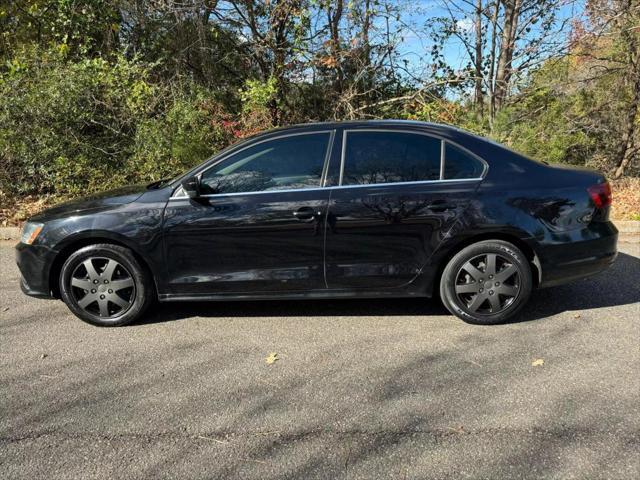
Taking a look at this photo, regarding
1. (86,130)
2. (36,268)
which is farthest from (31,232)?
(86,130)

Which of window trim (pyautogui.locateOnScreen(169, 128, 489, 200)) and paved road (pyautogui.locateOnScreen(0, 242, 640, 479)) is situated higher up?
window trim (pyautogui.locateOnScreen(169, 128, 489, 200))

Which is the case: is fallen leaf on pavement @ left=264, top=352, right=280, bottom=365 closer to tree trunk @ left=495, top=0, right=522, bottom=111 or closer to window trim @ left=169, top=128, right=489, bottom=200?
window trim @ left=169, top=128, right=489, bottom=200

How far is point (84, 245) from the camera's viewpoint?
13.6 feet

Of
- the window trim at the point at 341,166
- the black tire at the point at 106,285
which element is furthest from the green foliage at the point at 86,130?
the window trim at the point at 341,166

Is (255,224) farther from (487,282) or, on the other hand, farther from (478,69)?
(478,69)

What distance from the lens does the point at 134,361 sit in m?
3.61

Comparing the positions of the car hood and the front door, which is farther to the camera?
the car hood

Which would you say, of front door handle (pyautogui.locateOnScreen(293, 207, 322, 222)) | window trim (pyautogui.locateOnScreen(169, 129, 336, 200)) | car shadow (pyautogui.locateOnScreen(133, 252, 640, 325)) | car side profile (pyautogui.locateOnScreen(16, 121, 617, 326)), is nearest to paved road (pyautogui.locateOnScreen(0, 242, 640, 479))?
car shadow (pyautogui.locateOnScreen(133, 252, 640, 325))

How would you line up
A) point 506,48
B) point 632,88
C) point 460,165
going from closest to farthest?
point 460,165
point 632,88
point 506,48

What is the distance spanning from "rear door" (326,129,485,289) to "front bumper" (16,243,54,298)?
227 centimetres

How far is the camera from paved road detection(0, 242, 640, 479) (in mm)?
2502

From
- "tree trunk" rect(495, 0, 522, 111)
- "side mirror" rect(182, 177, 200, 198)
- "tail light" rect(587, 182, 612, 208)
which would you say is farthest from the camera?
"tree trunk" rect(495, 0, 522, 111)

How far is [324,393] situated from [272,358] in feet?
2.01

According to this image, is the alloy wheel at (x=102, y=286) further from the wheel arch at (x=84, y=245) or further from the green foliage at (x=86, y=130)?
the green foliage at (x=86, y=130)
